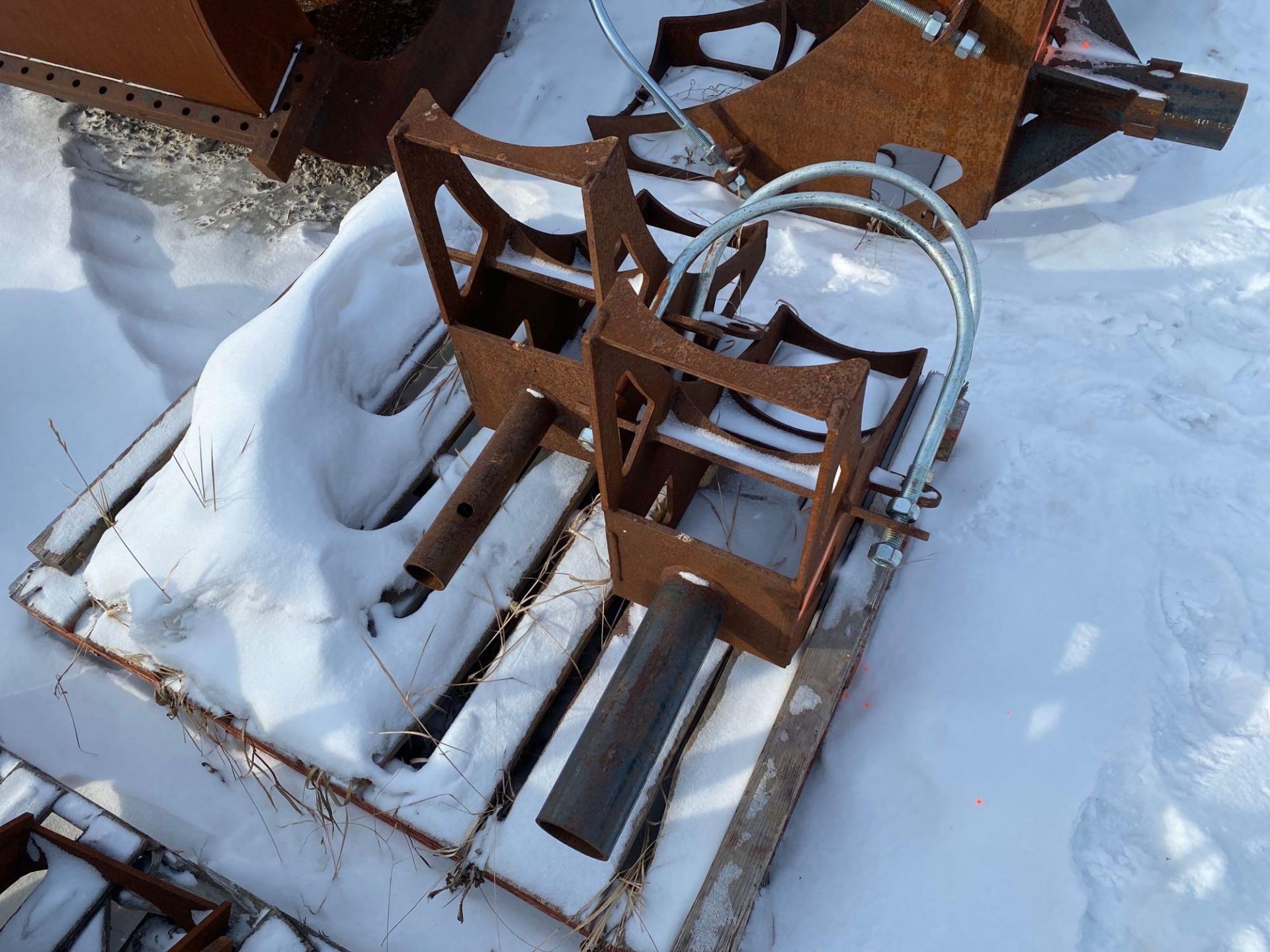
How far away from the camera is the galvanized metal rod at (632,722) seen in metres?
1.38

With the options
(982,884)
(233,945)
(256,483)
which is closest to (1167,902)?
(982,884)

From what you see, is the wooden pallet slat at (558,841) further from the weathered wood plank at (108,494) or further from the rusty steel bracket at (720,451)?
the weathered wood plank at (108,494)

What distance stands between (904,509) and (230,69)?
198 cm

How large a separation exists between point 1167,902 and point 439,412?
180cm

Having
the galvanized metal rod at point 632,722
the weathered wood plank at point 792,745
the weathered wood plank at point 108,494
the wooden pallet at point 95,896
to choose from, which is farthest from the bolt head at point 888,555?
the weathered wood plank at point 108,494

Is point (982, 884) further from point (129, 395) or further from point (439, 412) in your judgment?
point (129, 395)

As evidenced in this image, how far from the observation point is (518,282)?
6.54 feet

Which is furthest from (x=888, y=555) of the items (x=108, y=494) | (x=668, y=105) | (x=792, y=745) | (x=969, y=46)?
(x=108, y=494)

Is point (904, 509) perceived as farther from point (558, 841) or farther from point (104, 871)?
point (104, 871)

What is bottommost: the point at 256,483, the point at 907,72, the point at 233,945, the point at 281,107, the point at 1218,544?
the point at 233,945

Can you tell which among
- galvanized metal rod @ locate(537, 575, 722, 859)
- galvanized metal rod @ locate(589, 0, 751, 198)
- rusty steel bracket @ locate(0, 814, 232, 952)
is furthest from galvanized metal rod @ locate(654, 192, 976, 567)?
rusty steel bracket @ locate(0, 814, 232, 952)

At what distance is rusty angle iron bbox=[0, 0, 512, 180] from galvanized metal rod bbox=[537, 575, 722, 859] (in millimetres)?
1738

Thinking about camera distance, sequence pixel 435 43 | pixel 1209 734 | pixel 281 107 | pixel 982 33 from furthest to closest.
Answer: pixel 435 43, pixel 281 107, pixel 982 33, pixel 1209 734

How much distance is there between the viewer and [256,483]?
1.89 meters
